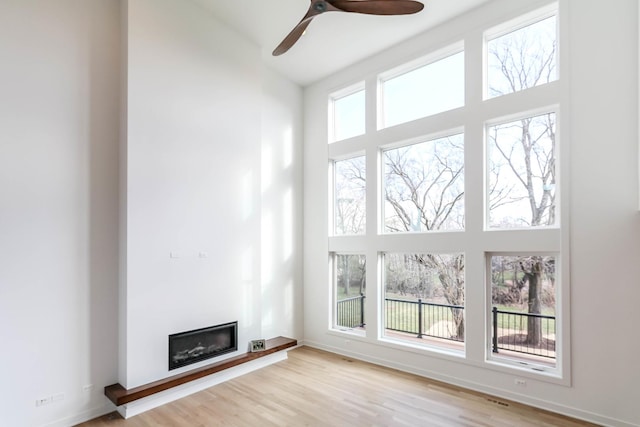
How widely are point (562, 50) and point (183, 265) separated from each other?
14.7ft

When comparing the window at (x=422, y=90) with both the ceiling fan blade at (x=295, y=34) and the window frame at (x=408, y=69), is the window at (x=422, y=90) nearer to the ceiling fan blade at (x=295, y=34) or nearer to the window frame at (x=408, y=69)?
the window frame at (x=408, y=69)

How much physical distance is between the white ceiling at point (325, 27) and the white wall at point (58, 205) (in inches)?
56.3

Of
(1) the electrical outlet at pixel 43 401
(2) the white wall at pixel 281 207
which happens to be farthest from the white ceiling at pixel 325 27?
(1) the electrical outlet at pixel 43 401

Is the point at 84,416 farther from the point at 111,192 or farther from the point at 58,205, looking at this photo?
the point at 111,192

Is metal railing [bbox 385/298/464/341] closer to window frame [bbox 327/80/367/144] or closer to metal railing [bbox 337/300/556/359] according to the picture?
metal railing [bbox 337/300/556/359]

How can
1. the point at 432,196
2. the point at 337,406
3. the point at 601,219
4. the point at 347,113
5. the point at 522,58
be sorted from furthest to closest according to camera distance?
1. the point at 347,113
2. the point at 432,196
3. the point at 522,58
4. the point at 337,406
5. the point at 601,219

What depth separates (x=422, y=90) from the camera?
4.62 metres

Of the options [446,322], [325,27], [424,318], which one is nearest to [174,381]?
[424,318]

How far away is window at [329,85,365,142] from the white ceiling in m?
0.46

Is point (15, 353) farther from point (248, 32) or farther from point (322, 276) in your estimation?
point (248, 32)

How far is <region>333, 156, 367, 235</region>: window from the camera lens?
17.2ft

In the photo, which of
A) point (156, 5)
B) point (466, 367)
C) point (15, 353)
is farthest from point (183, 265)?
point (466, 367)

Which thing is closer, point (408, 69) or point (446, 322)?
point (446, 322)

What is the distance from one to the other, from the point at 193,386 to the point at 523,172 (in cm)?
428
